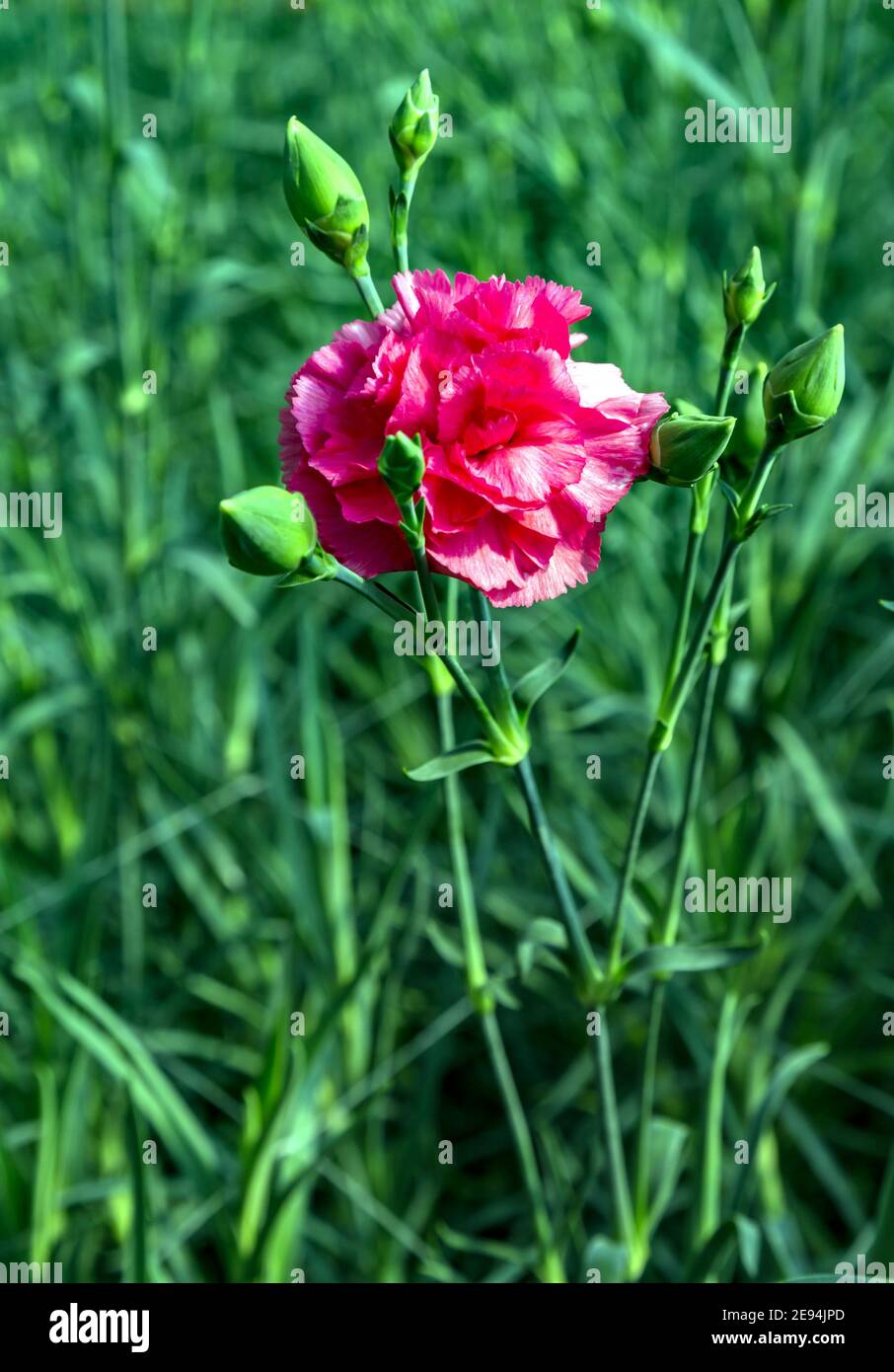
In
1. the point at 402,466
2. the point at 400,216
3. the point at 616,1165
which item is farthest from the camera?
the point at 616,1165

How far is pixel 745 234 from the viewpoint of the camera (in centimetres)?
138

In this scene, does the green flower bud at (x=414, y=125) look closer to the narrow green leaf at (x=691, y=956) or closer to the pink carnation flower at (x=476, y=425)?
the pink carnation flower at (x=476, y=425)

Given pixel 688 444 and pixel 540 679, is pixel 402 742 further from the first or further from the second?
pixel 688 444

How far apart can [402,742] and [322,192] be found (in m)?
0.83

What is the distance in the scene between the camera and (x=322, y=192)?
1.57ft

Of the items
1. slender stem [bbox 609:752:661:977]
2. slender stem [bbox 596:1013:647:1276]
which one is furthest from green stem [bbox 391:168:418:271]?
slender stem [bbox 596:1013:647:1276]

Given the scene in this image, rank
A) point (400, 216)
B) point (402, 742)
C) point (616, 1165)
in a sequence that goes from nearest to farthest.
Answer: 1. point (400, 216)
2. point (616, 1165)
3. point (402, 742)

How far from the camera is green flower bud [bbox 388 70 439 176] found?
0.50m

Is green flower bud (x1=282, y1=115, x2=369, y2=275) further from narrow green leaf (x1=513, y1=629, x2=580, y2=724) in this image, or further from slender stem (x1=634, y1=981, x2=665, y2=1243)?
slender stem (x1=634, y1=981, x2=665, y2=1243)

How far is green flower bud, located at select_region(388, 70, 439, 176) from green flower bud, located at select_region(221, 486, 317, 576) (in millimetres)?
167

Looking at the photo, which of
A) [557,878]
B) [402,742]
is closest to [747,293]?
[557,878]
